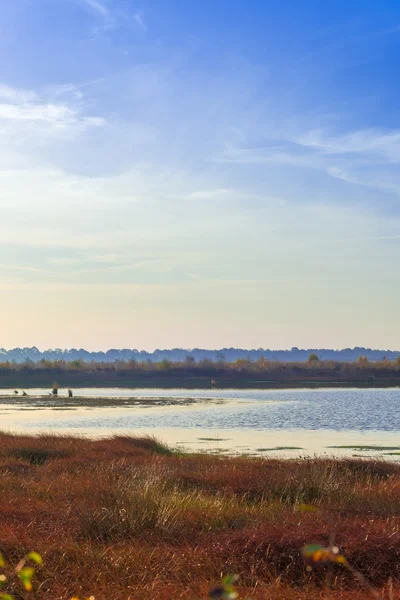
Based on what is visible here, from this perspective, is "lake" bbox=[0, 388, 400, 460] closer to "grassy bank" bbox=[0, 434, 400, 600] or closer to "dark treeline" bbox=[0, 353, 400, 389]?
"grassy bank" bbox=[0, 434, 400, 600]

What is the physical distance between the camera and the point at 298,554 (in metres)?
10.4

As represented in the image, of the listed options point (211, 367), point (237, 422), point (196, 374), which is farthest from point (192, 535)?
point (211, 367)

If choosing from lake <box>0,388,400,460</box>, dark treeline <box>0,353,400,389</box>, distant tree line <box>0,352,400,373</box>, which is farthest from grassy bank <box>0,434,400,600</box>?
distant tree line <box>0,352,400,373</box>

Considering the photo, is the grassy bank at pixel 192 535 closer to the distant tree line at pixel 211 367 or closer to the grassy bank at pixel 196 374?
the grassy bank at pixel 196 374

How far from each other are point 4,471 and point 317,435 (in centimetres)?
2377

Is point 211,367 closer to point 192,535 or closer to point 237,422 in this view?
point 237,422

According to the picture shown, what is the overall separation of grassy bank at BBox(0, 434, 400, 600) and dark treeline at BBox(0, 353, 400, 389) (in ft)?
359

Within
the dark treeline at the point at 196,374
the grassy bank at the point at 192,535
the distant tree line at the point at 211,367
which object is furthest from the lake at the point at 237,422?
the distant tree line at the point at 211,367

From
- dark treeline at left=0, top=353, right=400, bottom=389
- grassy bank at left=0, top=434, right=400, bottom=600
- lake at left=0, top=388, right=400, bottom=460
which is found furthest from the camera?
dark treeline at left=0, top=353, right=400, bottom=389

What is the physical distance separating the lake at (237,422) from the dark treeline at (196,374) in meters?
55.3

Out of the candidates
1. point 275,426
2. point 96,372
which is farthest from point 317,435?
point 96,372

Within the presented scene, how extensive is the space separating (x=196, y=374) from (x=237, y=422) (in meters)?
96.4

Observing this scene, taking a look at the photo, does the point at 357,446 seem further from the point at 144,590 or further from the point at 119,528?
the point at 144,590

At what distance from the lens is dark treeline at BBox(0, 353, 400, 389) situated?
431 feet
